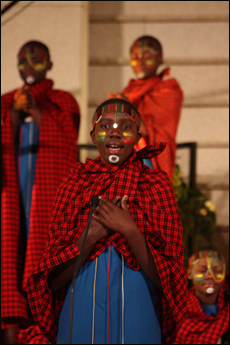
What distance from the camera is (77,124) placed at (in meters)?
3.93

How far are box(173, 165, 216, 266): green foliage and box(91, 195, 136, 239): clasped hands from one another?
241 centimetres

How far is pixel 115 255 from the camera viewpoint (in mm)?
1993

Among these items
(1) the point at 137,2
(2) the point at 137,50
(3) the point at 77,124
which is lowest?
(3) the point at 77,124

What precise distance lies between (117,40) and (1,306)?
3167mm

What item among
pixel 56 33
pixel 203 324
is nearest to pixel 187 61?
pixel 56 33

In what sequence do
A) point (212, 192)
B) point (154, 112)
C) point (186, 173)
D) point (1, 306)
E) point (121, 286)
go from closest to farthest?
point (121, 286)
point (1, 306)
point (154, 112)
point (186, 173)
point (212, 192)

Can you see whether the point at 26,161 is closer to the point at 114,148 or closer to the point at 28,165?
the point at 28,165

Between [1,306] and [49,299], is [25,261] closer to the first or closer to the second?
[1,306]

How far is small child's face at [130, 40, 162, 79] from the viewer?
13.0 feet

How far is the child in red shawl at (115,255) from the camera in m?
1.91

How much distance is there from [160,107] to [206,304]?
1453mm

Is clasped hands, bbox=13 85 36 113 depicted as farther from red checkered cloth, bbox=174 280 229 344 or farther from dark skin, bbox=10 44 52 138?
red checkered cloth, bbox=174 280 229 344

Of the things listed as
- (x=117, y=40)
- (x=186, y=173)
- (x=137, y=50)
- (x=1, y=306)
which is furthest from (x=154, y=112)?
(x=117, y=40)

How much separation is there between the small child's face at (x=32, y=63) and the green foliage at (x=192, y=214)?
139 centimetres
